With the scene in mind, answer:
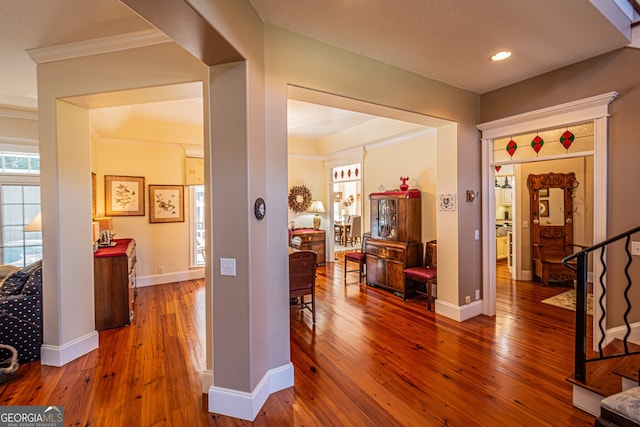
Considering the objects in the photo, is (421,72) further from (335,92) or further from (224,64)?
(224,64)

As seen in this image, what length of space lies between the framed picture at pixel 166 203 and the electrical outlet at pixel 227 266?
13.4 ft

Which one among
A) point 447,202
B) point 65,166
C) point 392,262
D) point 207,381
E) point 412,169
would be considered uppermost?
point 412,169

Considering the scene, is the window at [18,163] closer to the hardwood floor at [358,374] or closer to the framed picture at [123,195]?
the framed picture at [123,195]

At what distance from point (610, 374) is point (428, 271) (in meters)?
2.16

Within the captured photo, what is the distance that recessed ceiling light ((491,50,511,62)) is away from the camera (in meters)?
2.71

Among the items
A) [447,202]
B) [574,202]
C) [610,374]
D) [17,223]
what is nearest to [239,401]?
[610,374]

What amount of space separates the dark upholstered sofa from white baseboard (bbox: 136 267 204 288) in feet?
7.91

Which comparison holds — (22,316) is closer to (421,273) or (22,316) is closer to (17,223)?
(17,223)

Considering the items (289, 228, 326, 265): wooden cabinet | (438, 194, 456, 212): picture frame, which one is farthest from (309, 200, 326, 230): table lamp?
(438, 194, 456, 212): picture frame

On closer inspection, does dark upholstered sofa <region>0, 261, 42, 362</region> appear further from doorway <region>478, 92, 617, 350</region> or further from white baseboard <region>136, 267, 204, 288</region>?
doorway <region>478, 92, 617, 350</region>

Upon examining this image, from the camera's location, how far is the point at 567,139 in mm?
3234

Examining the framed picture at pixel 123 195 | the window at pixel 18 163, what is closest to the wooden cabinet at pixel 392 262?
the framed picture at pixel 123 195

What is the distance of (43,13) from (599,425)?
15.8 feet

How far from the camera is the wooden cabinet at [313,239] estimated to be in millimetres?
Answer: 6698
